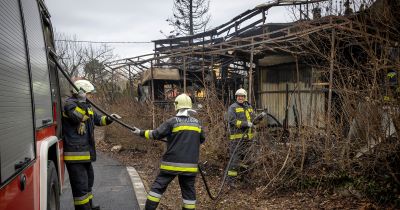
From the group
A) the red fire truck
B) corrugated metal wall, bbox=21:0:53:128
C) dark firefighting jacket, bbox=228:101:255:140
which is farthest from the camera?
dark firefighting jacket, bbox=228:101:255:140

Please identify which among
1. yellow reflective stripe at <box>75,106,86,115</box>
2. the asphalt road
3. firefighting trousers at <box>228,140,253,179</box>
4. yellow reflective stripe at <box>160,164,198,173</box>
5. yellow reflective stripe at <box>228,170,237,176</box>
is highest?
yellow reflective stripe at <box>75,106,86,115</box>

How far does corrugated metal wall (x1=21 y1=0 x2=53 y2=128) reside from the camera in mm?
3365

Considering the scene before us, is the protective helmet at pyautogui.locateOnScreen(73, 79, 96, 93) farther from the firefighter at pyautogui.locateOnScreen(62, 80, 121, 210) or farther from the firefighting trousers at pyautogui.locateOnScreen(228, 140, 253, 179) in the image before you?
the firefighting trousers at pyautogui.locateOnScreen(228, 140, 253, 179)

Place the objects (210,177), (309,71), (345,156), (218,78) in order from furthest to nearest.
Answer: (218,78)
(309,71)
(210,177)
(345,156)

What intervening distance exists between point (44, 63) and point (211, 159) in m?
5.27

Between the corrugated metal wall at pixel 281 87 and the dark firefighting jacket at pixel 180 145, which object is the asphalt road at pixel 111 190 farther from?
the corrugated metal wall at pixel 281 87

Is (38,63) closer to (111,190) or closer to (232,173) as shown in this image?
(111,190)

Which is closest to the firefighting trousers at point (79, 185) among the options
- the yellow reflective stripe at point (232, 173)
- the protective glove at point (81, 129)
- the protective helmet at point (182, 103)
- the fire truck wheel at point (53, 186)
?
the protective glove at point (81, 129)

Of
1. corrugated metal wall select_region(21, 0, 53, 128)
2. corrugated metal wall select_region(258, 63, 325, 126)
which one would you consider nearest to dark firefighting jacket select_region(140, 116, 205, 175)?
corrugated metal wall select_region(21, 0, 53, 128)

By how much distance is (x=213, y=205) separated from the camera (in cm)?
641

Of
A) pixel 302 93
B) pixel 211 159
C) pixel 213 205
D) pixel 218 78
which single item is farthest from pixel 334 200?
pixel 218 78

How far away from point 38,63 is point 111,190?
4.18 m

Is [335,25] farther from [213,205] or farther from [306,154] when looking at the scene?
[213,205]

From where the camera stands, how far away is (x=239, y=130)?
783cm
